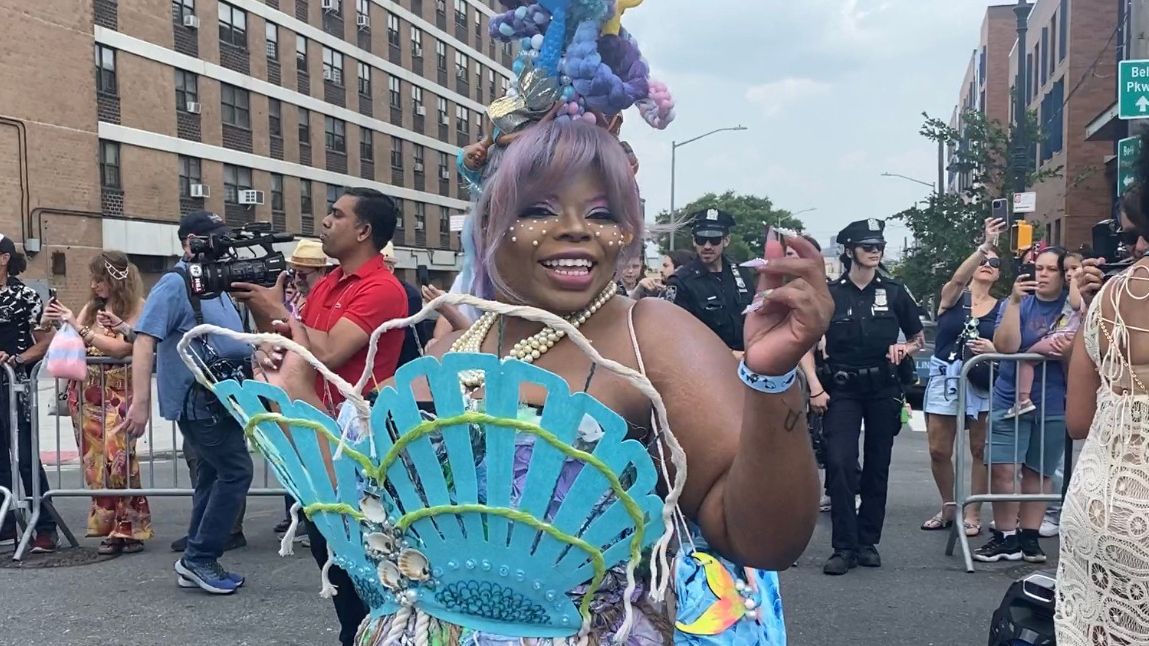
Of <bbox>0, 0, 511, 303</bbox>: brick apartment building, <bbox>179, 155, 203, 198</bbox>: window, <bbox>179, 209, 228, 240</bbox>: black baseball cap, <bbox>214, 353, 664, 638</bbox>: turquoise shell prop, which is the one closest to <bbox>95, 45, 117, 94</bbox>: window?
<bbox>0, 0, 511, 303</bbox>: brick apartment building

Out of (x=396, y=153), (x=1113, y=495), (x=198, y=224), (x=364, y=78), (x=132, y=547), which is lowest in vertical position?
(x=132, y=547)

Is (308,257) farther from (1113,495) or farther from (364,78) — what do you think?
(364,78)

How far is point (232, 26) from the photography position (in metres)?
29.7

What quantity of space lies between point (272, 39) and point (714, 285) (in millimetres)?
29729

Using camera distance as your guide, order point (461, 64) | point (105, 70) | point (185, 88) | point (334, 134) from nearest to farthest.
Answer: point (105, 70) → point (185, 88) → point (334, 134) → point (461, 64)

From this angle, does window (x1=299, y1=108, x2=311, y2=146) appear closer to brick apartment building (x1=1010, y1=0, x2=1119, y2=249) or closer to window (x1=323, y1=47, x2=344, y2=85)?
window (x1=323, y1=47, x2=344, y2=85)

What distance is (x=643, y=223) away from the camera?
5.68 ft

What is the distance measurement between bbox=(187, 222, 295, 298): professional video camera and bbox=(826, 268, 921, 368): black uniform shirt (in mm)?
2954

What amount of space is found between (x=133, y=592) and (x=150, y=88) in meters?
24.4

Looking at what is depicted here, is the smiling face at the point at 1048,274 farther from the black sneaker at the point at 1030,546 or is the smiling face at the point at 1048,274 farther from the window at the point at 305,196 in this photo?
the window at the point at 305,196

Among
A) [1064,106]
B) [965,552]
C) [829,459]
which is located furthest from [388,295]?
[1064,106]

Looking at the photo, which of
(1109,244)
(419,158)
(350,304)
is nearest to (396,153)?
(419,158)

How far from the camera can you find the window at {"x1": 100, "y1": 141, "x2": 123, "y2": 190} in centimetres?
2475

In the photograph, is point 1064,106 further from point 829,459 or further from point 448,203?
point 448,203
